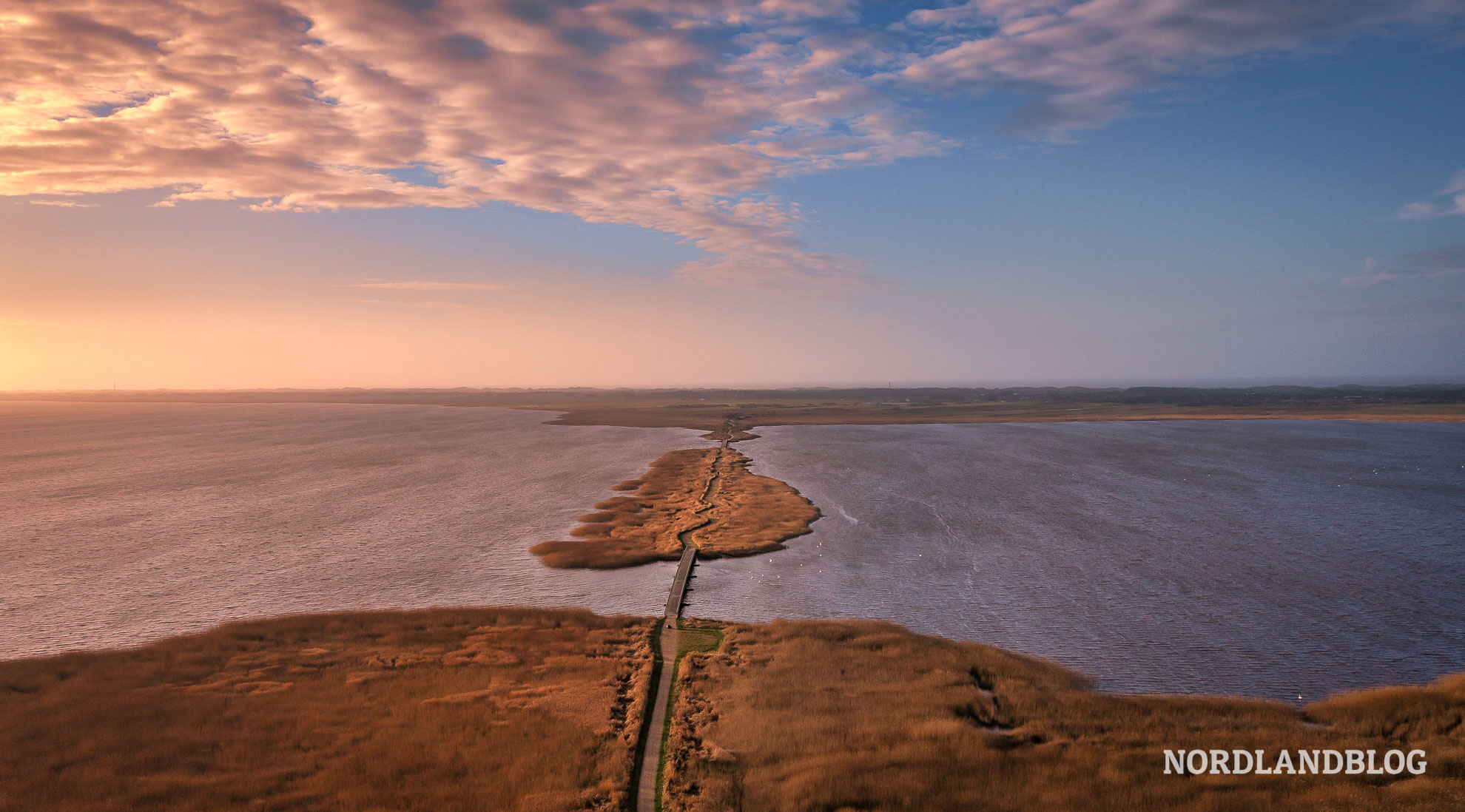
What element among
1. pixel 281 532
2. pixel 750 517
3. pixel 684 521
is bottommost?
pixel 281 532

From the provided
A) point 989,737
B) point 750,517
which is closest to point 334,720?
point 989,737

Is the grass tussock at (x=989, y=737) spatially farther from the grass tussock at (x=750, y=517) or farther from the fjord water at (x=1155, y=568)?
the grass tussock at (x=750, y=517)

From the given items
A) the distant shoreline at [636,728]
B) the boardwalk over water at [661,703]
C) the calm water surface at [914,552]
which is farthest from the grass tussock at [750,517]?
the distant shoreline at [636,728]

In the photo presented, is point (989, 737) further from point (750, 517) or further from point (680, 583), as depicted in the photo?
point (750, 517)

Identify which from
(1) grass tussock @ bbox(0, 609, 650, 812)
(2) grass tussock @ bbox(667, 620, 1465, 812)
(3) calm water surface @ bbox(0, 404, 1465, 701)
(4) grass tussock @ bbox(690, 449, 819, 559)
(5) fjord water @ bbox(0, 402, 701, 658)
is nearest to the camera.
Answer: (2) grass tussock @ bbox(667, 620, 1465, 812)

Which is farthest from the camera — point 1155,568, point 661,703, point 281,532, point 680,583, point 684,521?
point 684,521

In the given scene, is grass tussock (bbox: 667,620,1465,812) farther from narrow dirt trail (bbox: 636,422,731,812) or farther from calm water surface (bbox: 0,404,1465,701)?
calm water surface (bbox: 0,404,1465,701)

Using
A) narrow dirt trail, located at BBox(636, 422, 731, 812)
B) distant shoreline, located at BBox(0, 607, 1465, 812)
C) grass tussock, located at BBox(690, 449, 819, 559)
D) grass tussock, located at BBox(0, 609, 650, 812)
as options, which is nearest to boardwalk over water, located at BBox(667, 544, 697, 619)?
narrow dirt trail, located at BBox(636, 422, 731, 812)
